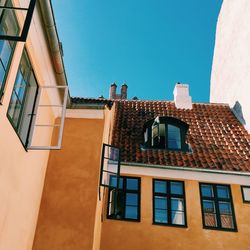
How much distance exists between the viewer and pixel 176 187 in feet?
35.9

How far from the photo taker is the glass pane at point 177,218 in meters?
10.3

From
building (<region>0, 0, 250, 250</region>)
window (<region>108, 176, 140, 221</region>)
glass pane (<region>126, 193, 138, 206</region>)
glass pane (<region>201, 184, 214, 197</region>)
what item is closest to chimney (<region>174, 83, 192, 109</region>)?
building (<region>0, 0, 250, 250</region>)

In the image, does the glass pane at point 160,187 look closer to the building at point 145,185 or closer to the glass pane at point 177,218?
the building at point 145,185

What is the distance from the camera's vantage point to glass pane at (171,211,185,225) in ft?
33.7

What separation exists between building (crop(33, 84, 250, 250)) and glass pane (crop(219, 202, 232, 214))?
3cm

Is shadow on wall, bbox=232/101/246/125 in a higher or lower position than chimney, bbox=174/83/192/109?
lower

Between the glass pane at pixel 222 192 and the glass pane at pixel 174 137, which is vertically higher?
the glass pane at pixel 174 137

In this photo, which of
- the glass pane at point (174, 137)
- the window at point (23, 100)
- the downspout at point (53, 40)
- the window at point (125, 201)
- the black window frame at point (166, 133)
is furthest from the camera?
the glass pane at point (174, 137)

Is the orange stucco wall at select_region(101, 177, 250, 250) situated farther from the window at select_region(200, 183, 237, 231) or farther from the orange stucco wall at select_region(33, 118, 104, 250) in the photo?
the orange stucco wall at select_region(33, 118, 104, 250)

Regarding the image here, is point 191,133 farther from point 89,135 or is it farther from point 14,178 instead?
point 14,178

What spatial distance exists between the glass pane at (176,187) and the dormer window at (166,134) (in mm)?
1650

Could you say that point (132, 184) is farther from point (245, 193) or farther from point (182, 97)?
point (182, 97)

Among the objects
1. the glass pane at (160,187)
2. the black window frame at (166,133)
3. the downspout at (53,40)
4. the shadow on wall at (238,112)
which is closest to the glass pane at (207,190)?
the glass pane at (160,187)

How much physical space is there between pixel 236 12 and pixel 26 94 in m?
13.4
